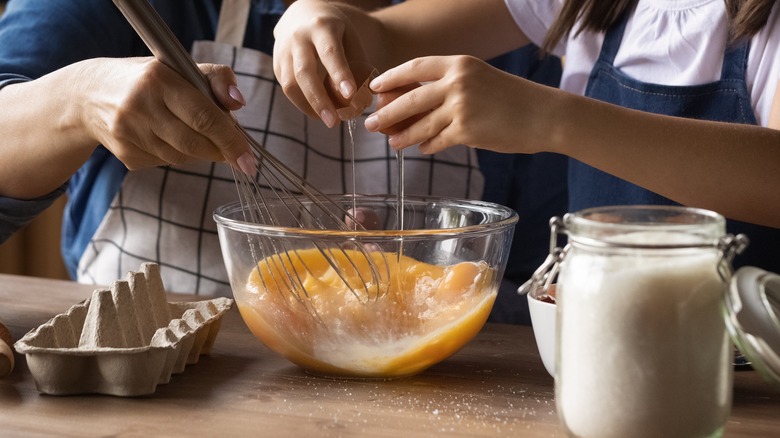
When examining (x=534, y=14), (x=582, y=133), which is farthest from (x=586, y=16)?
(x=582, y=133)

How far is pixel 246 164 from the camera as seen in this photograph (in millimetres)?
807

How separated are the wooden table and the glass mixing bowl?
0.03 m

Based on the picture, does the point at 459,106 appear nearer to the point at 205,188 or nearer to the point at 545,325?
the point at 545,325

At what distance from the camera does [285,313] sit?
0.76 m

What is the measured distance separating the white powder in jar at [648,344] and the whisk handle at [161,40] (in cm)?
40

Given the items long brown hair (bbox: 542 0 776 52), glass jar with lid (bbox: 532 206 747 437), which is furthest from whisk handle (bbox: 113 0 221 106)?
long brown hair (bbox: 542 0 776 52)

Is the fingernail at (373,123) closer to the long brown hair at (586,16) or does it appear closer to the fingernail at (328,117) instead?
the fingernail at (328,117)

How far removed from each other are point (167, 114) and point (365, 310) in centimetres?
27

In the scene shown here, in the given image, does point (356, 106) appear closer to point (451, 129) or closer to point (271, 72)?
point (451, 129)

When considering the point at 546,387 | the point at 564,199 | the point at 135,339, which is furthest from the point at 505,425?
the point at 564,199

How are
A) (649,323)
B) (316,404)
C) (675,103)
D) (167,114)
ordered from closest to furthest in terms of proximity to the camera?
(649,323) < (316,404) < (167,114) < (675,103)

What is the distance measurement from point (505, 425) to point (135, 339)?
13.7 inches

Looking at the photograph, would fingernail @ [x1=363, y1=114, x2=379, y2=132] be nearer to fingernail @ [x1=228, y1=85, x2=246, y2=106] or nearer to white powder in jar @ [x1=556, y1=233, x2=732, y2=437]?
fingernail @ [x1=228, y1=85, x2=246, y2=106]

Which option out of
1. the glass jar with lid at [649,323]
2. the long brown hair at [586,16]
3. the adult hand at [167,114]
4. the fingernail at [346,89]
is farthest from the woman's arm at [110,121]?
the long brown hair at [586,16]
